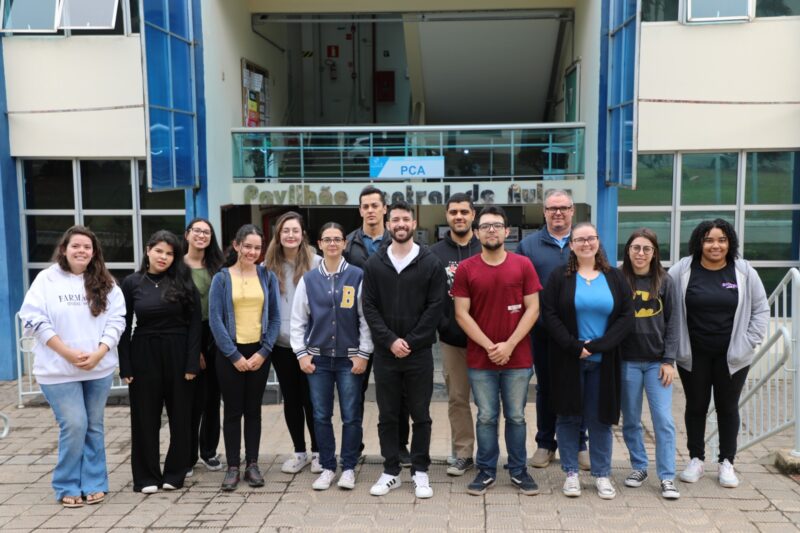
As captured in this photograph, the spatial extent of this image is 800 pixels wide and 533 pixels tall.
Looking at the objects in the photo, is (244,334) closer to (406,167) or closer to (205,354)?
(205,354)

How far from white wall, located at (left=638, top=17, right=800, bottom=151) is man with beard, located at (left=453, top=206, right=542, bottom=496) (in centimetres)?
621

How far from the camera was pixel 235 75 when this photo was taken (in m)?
12.3

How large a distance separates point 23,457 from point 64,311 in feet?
7.30

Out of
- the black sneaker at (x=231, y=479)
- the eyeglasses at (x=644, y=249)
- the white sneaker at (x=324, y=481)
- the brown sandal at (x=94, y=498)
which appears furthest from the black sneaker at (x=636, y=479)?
the brown sandal at (x=94, y=498)

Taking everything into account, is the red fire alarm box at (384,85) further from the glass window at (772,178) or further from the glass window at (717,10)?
the glass window at (772,178)

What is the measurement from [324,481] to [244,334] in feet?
3.62

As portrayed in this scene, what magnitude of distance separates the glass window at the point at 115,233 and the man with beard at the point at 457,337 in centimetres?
689

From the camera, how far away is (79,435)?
4.96 m

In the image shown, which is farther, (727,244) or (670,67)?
(670,67)

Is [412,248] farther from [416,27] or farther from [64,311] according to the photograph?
[416,27]

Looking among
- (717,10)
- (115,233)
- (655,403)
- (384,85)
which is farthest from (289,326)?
(384,85)

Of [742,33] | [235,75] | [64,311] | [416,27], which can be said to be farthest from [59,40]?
[742,33]

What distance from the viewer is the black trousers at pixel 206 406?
5.41 m

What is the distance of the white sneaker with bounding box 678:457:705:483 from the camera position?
519cm
